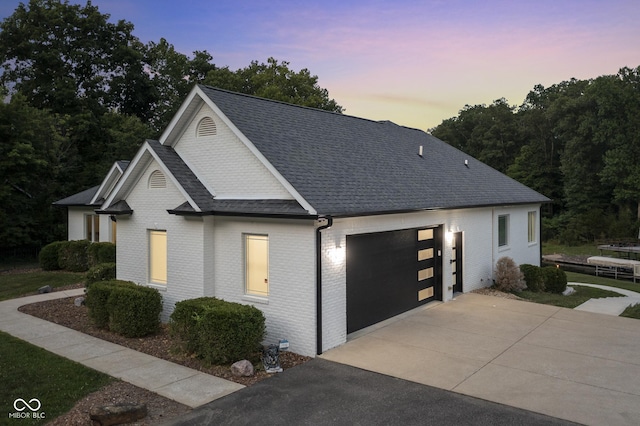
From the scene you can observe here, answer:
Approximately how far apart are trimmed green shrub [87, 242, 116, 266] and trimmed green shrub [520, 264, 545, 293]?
673 inches

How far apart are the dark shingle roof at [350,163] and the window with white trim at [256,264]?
1.78 metres

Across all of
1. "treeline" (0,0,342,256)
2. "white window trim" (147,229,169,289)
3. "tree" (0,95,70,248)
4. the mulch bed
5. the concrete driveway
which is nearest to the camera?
the concrete driveway

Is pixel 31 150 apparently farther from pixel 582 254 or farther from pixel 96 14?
pixel 582 254

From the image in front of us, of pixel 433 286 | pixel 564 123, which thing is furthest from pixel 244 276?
pixel 564 123

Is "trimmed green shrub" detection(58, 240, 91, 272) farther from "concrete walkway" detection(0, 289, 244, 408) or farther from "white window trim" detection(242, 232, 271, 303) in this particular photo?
"white window trim" detection(242, 232, 271, 303)

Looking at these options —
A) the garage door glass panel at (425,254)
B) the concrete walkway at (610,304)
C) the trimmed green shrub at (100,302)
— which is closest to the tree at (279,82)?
the garage door glass panel at (425,254)

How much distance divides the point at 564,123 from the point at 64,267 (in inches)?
1775

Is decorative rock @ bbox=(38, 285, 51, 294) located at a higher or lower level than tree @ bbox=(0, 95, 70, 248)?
lower

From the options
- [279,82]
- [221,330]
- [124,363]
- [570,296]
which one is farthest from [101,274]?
[279,82]

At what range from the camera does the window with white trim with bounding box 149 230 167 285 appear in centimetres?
1243

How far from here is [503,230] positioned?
18094mm

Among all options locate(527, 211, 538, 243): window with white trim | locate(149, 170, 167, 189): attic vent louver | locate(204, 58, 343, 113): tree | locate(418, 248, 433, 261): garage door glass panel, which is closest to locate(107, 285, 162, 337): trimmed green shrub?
locate(149, 170, 167, 189): attic vent louver

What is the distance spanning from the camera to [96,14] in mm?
40250

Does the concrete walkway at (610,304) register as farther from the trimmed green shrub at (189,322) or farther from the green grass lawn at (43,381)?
the green grass lawn at (43,381)
